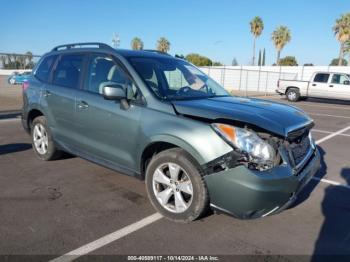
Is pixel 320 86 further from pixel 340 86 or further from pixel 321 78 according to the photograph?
pixel 340 86

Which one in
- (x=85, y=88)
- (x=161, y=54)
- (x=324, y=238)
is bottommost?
(x=324, y=238)

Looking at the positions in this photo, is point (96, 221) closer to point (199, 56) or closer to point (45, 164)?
point (45, 164)

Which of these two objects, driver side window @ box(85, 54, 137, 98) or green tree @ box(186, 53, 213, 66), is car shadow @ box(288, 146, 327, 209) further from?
green tree @ box(186, 53, 213, 66)

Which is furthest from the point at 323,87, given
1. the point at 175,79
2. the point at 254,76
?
the point at 175,79

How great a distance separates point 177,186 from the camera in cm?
357

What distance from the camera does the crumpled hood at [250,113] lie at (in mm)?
3377

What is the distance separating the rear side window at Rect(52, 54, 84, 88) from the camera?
4.85 meters

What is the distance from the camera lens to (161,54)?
16.7 feet

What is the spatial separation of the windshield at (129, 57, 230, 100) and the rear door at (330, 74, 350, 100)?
58.2 ft

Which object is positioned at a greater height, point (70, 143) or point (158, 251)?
point (70, 143)

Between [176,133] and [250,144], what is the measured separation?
0.76 metres

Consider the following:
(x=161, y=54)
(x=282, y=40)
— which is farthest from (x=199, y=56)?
(x=161, y=54)

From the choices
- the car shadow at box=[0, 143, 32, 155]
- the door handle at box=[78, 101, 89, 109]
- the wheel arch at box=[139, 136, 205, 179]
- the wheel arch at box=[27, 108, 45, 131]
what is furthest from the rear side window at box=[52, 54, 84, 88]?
the car shadow at box=[0, 143, 32, 155]

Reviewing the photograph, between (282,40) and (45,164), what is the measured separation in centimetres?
5809
